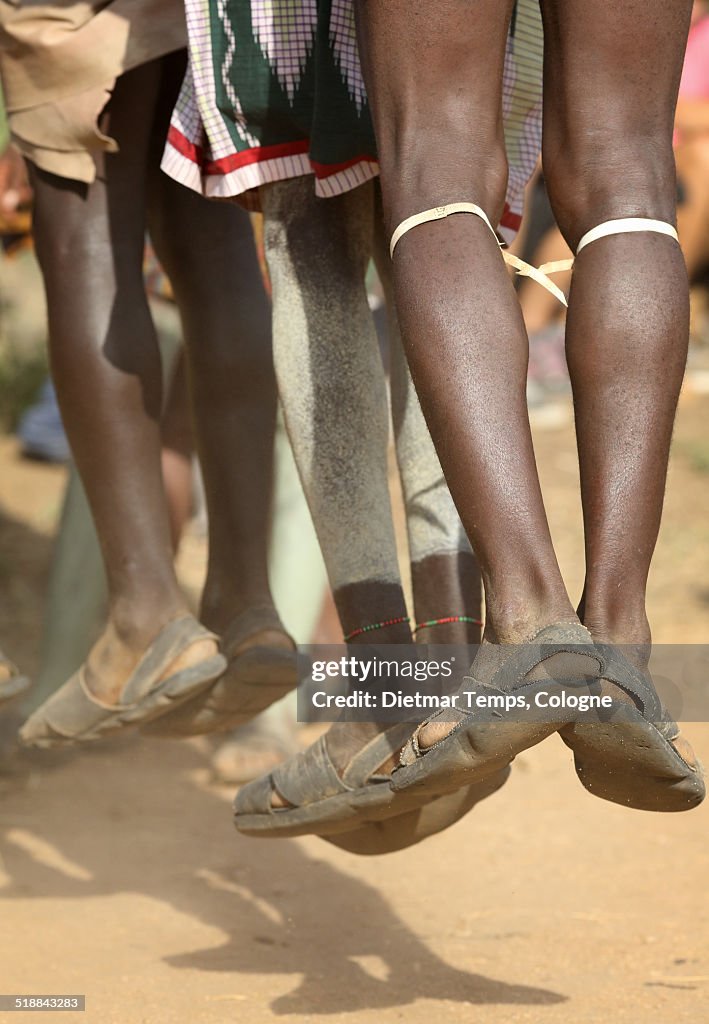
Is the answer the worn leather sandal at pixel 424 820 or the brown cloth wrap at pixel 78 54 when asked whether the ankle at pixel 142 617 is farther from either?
the brown cloth wrap at pixel 78 54

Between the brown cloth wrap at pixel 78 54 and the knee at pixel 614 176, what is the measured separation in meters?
0.88

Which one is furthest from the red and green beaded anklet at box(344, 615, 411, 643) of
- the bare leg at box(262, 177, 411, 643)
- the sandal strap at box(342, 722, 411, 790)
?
the sandal strap at box(342, 722, 411, 790)

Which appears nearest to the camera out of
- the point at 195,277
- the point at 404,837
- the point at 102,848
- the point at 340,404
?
the point at 340,404

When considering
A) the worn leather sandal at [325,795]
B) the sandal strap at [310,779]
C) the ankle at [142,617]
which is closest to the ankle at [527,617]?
the worn leather sandal at [325,795]

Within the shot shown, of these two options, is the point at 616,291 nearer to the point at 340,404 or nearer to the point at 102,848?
the point at 340,404

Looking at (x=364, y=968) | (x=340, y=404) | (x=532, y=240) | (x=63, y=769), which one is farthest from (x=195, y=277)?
(x=532, y=240)

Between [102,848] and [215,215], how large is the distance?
162 centimetres

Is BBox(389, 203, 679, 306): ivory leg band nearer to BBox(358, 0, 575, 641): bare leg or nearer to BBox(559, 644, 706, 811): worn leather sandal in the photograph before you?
BBox(358, 0, 575, 641): bare leg

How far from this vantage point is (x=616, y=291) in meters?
1.82

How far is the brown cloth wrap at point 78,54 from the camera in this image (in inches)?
96.9

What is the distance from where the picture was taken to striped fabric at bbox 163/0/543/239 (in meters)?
2.12

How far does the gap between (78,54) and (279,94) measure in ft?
1.63

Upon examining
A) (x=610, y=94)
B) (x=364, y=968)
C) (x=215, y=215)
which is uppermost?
(x=610, y=94)

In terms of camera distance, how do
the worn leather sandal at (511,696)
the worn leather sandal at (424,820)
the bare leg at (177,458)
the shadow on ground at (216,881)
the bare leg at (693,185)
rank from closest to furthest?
the worn leather sandal at (511,696) → the worn leather sandal at (424,820) → the shadow on ground at (216,881) → the bare leg at (177,458) → the bare leg at (693,185)
